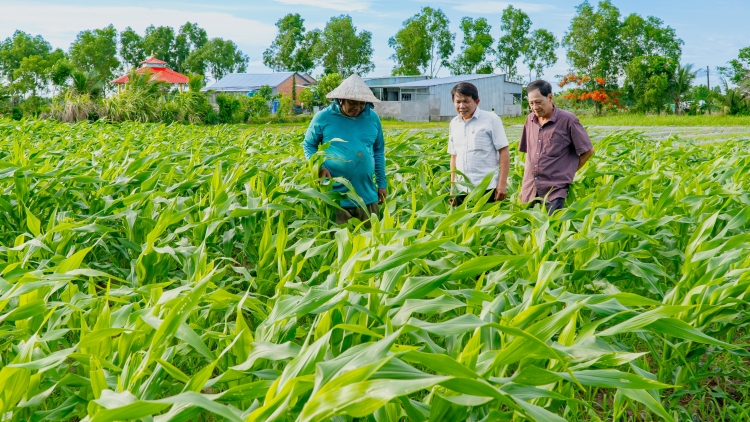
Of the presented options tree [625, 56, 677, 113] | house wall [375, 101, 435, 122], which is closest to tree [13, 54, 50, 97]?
house wall [375, 101, 435, 122]

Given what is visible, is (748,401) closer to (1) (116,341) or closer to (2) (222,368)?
(2) (222,368)

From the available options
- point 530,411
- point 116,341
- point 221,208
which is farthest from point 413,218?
point 530,411

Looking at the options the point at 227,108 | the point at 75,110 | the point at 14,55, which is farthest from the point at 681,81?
the point at 14,55

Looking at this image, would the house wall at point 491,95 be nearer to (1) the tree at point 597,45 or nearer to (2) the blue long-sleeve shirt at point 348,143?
(1) the tree at point 597,45

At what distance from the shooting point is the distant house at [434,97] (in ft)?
110

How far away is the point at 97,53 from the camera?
56.8 m

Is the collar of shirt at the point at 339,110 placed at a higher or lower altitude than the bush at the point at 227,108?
lower

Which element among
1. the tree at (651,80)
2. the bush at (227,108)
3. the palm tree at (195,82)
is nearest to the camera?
the palm tree at (195,82)

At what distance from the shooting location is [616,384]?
1.24m

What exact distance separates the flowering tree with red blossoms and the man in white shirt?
3138 cm

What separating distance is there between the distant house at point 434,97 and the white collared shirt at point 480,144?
28055 millimetres

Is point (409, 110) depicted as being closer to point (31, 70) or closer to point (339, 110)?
point (339, 110)

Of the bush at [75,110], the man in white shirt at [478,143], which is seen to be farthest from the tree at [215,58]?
the man in white shirt at [478,143]

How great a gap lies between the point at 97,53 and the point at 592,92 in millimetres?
41940
